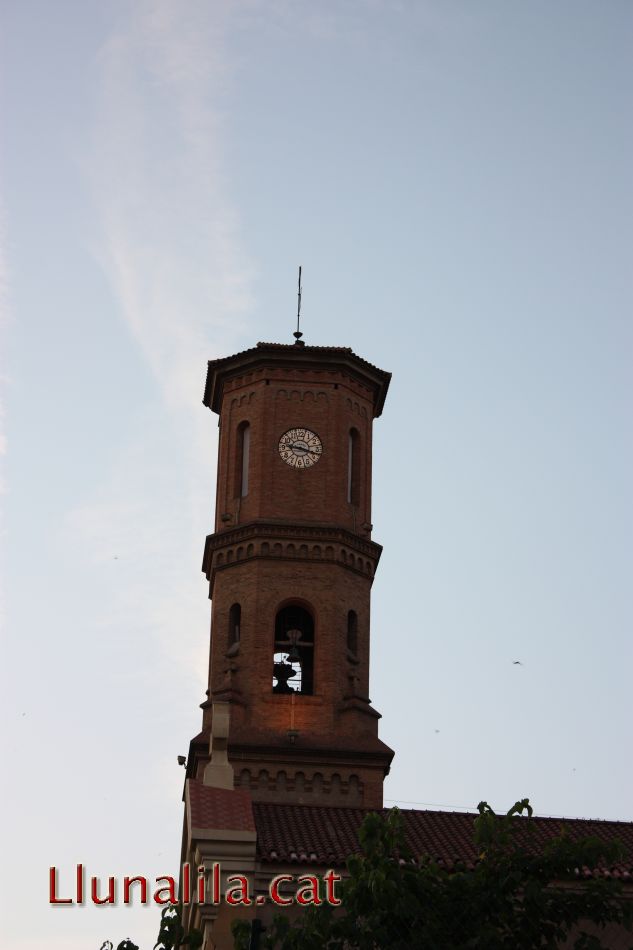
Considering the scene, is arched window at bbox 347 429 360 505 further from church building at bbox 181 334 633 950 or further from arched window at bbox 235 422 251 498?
arched window at bbox 235 422 251 498

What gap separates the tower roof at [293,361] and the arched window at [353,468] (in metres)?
1.57

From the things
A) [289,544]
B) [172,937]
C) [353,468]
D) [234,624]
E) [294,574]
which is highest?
[353,468]

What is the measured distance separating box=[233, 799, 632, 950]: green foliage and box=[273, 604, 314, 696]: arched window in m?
15.8

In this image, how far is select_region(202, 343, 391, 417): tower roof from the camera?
4459 centimetres

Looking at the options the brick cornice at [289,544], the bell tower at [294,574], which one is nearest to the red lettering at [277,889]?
the bell tower at [294,574]

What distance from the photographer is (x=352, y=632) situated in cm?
4247

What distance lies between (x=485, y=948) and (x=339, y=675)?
17736 millimetres

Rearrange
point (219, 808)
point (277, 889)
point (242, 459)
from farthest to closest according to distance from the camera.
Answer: point (242, 459)
point (219, 808)
point (277, 889)

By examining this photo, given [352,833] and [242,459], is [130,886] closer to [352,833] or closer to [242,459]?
[352,833]

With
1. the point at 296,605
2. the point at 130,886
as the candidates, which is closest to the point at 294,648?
the point at 296,605

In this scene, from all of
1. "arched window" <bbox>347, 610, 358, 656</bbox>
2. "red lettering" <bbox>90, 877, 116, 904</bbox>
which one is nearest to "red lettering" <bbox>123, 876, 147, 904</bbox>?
"red lettering" <bbox>90, 877, 116, 904</bbox>

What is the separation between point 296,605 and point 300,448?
4.25 meters

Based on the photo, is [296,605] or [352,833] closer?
[352,833]

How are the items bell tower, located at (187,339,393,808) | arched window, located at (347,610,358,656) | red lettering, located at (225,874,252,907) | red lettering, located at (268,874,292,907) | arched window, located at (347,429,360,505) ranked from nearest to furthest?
red lettering, located at (268,874,292,907), red lettering, located at (225,874,252,907), bell tower, located at (187,339,393,808), arched window, located at (347,610,358,656), arched window, located at (347,429,360,505)
